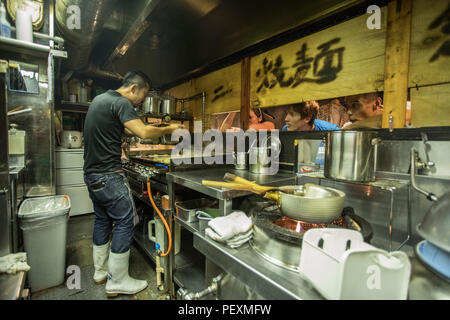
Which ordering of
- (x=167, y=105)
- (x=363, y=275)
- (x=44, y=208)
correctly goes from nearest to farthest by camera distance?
(x=363, y=275) < (x=44, y=208) < (x=167, y=105)

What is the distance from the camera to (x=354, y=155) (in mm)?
1105

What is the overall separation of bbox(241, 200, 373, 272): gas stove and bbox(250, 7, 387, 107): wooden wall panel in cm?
128

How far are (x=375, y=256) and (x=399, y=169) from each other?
98cm

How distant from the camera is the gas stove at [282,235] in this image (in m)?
0.86

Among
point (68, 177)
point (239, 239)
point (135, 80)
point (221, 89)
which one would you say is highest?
point (221, 89)

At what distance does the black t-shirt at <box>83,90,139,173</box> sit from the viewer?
1.84 metres

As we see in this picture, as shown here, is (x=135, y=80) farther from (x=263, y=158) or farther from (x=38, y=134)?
(x=38, y=134)

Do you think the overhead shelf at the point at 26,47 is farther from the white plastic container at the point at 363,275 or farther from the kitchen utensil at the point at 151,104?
the white plastic container at the point at 363,275

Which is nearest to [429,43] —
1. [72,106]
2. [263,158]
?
[263,158]

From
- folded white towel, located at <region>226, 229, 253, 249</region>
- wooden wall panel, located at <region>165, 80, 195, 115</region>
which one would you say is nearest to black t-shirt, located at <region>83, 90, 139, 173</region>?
folded white towel, located at <region>226, 229, 253, 249</region>

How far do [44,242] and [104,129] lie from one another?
120 cm

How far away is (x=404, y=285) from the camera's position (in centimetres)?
64

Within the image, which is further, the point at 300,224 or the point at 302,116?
the point at 302,116
